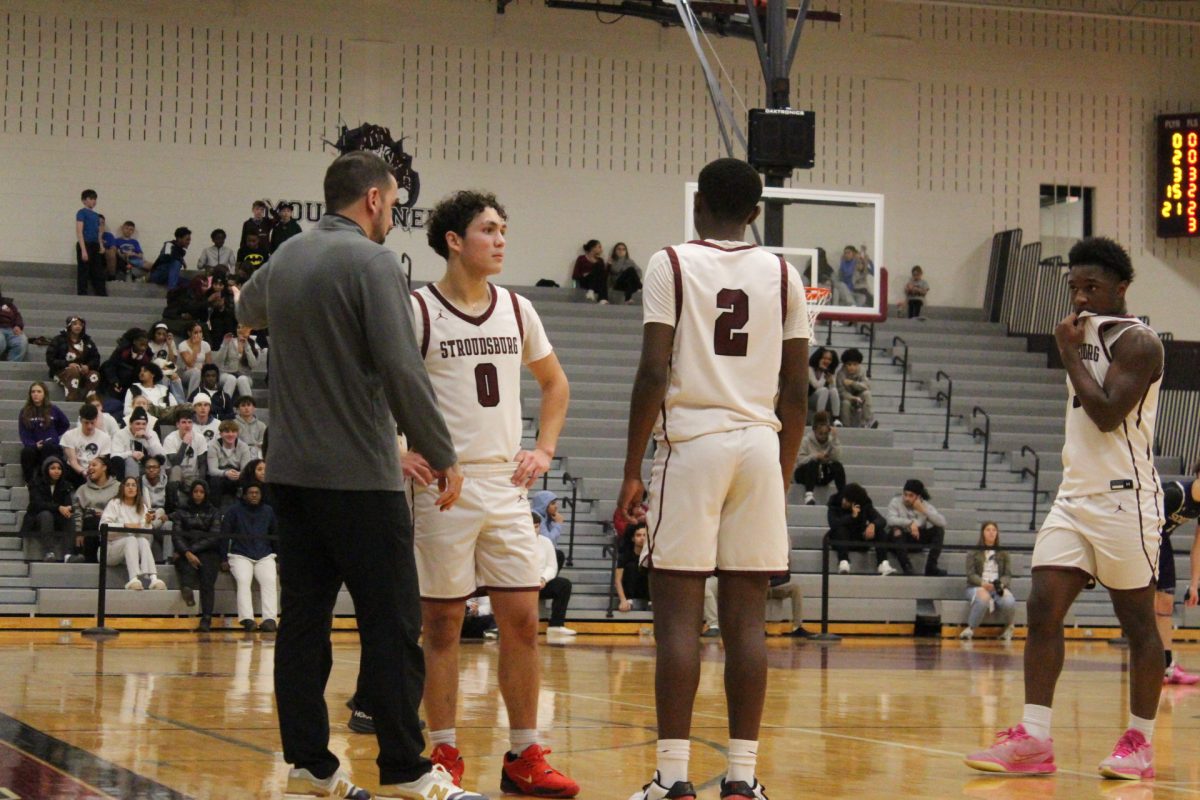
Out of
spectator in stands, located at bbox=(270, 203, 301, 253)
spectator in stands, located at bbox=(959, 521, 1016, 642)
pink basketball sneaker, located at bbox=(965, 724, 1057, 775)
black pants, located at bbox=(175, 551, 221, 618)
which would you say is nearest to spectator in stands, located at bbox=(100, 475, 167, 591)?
black pants, located at bbox=(175, 551, 221, 618)

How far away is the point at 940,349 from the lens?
992 inches

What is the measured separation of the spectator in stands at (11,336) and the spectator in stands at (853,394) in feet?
33.3

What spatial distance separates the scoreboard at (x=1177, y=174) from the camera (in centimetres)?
2792

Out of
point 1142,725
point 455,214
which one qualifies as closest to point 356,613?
point 455,214

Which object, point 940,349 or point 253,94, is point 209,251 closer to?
point 253,94

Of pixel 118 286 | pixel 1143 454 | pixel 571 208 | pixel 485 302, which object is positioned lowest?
pixel 1143 454

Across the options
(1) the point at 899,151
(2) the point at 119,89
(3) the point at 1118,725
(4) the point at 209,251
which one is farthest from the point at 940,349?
(3) the point at 1118,725

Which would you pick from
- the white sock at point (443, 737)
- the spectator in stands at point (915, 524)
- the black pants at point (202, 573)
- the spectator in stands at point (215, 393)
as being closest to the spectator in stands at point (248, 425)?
the spectator in stands at point (215, 393)

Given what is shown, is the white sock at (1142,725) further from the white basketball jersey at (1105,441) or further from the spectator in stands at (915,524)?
the spectator in stands at (915,524)

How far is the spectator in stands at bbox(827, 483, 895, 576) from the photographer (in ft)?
58.6

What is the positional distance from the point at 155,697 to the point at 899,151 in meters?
21.0

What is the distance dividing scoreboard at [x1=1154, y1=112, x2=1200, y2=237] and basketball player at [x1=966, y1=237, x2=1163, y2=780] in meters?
22.6

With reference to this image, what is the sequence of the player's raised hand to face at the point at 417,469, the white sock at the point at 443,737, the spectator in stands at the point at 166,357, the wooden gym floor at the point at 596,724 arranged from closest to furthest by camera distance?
the player's raised hand to face at the point at 417,469, the white sock at the point at 443,737, the wooden gym floor at the point at 596,724, the spectator in stands at the point at 166,357

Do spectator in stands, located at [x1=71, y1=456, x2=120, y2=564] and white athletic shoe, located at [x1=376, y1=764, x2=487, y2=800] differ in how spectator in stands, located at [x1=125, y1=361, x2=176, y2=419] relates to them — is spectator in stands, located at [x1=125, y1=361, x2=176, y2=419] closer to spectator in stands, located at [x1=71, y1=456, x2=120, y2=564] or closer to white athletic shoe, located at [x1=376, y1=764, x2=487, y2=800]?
spectator in stands, located at [x1=71, y1=456, x2=120, y2=564]
